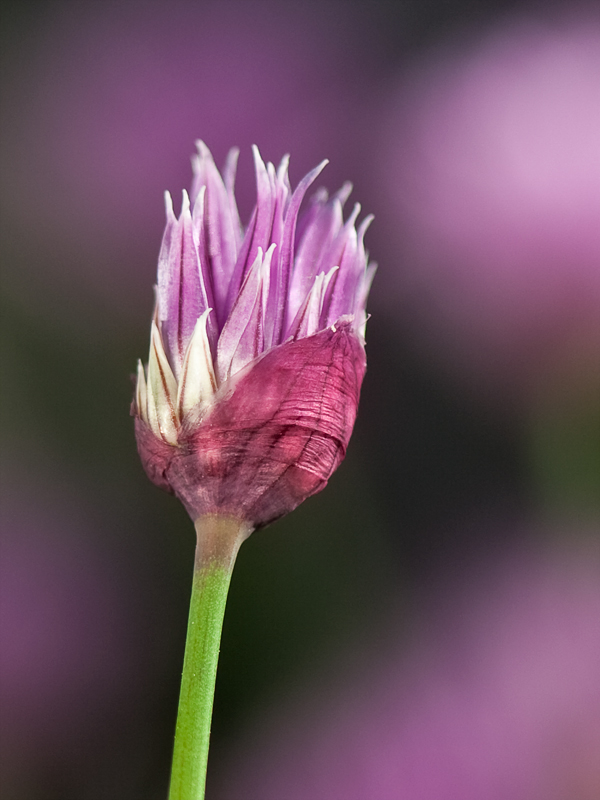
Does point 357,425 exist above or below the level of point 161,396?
above

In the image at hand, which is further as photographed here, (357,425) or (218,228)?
(357,425)

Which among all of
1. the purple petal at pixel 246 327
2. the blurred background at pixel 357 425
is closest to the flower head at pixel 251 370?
the purple petal at pixel 246 327

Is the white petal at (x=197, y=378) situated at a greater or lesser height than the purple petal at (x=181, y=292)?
lesser

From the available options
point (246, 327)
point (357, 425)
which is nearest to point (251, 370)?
point (246, 327)

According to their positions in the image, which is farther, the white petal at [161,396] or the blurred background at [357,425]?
the blurred background at [357,425]

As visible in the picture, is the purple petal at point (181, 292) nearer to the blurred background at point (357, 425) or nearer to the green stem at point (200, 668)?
the green stem at point (200, 668)

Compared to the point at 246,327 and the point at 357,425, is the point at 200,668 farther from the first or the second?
the point at 357,425
